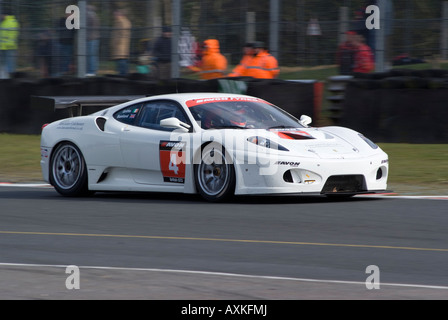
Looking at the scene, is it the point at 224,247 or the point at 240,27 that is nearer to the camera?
the point at 224,247

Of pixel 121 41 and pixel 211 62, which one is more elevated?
pixel 121 41

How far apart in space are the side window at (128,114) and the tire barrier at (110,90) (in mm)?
4539

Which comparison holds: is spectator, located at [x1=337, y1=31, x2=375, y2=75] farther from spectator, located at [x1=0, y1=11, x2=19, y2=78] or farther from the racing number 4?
spectator, located at [x1=0, y1=11, x2=19, y2=78]

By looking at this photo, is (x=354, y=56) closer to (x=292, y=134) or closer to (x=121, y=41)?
(x=121, y=41)

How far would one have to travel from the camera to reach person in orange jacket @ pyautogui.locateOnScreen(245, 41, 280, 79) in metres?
15.5

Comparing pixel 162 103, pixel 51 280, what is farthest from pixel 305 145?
pixel 51 280

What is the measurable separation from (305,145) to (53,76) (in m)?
9.46

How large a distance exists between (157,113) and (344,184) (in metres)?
2.32

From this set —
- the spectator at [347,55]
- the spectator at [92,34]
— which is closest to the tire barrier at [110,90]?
the spectator at [92,34]

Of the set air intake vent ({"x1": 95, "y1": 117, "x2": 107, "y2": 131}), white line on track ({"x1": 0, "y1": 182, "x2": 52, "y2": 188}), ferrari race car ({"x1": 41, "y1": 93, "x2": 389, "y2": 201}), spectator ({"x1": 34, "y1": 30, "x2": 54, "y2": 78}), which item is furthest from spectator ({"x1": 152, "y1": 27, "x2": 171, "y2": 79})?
air intake vent ({"x1": 95, "y1": 117, "x2": 107, "y2": 131})

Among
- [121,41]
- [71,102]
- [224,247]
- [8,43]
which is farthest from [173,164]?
[8,43]

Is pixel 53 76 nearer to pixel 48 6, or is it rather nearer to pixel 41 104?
pixel 48 6

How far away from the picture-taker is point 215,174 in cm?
912
